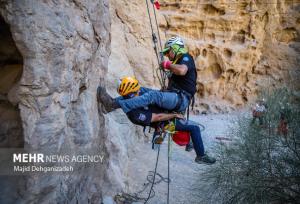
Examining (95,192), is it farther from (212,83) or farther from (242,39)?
(242,39)

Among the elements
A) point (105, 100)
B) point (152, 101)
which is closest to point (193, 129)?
point (152, 101)

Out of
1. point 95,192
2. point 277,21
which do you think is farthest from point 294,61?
point 95,192

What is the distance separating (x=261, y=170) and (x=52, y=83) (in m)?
4.04

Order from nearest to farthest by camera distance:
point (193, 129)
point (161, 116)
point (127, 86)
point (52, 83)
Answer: point (52, 83)
point (127, 86)
point (161, 116)
point (193, 129)

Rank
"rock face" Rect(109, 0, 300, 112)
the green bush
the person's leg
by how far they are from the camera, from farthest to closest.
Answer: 1. "rock face" Rect(109, 0, 300, 112)
2. the green bush
3. the person's leg

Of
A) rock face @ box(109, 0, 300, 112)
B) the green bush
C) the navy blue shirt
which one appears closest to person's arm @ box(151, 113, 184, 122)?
the navy blue shirt

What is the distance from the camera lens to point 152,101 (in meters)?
5.00

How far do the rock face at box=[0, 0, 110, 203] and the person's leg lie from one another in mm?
502

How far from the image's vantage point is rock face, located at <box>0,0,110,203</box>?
133 inches

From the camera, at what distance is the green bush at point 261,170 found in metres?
5.31

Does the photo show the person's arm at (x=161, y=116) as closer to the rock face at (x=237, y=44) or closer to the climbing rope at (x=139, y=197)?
the climbing rope at (x=139, y=197)

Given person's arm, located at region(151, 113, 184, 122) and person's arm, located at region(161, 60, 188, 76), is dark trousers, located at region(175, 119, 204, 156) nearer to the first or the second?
person's arm, located at region(151, 113, 184, 122)

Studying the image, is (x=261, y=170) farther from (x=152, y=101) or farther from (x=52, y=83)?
(x=52, y=83)

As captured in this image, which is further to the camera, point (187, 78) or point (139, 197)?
point (139, 197)
